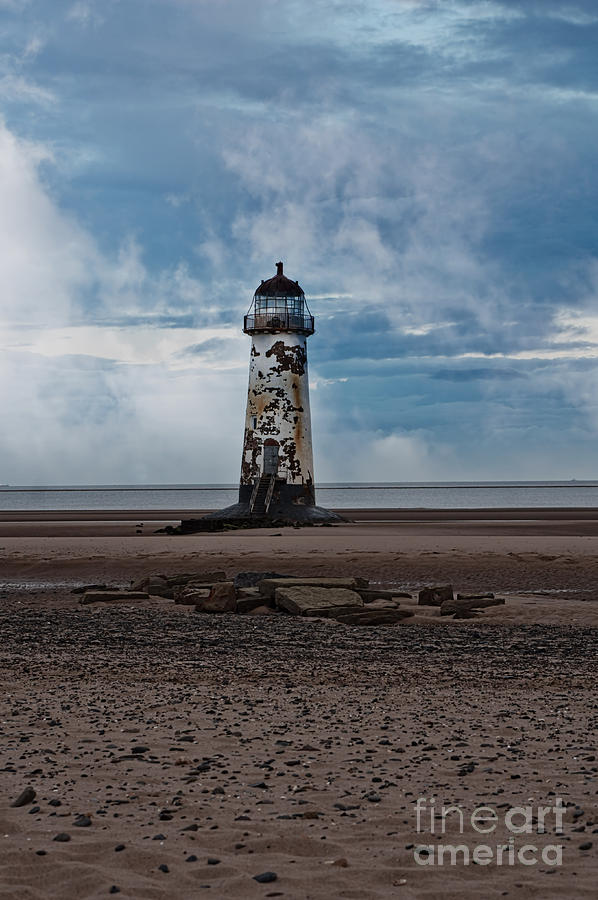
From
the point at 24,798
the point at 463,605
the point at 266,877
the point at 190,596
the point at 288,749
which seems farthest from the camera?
the point at 190,596

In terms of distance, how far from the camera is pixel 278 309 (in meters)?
40.1

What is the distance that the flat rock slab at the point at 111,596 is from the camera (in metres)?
17.4

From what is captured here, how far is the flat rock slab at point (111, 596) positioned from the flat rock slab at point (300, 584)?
2372 millimetres

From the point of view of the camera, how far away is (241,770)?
6.89 metres

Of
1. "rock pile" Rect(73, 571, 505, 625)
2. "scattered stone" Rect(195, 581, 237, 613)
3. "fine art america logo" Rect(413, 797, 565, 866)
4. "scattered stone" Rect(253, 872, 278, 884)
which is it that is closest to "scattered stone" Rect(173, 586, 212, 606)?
"rock pile" Rect(73, 571, 505, 625)

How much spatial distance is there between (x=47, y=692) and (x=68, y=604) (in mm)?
8190

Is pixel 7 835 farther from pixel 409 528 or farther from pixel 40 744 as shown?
pixel 409 528

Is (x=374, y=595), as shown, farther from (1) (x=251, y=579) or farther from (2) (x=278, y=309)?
(2) (x=278, y=309)

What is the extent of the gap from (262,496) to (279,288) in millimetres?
8632

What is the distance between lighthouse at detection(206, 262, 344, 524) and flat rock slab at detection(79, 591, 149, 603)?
20.9 meters

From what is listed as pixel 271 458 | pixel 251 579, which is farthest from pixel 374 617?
pixel 271 458

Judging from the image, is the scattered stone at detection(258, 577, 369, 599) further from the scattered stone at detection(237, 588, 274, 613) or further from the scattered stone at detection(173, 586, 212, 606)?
the scattered stone at detection(173, 586, 212, 606)

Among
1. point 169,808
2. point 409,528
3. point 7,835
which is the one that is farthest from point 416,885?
point 409,528

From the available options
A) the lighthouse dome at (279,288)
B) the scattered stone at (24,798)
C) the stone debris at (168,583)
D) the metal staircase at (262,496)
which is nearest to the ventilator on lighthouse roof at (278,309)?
the lighthouse dome at (279,288)
